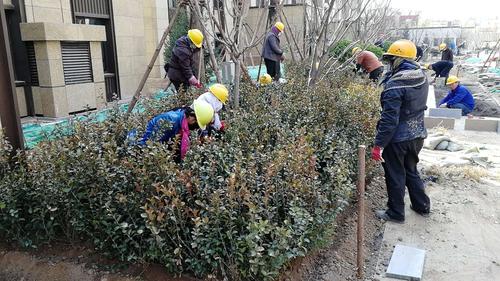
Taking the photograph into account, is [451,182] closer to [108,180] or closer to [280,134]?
[280,134]

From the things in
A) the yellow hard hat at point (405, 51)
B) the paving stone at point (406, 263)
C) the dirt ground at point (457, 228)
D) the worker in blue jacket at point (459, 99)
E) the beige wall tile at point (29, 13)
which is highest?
the beige wall tile at point (29, 13)

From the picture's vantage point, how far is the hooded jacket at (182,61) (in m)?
6.20

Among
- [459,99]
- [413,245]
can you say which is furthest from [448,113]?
[413,245]

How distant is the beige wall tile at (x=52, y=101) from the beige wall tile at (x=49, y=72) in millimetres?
107

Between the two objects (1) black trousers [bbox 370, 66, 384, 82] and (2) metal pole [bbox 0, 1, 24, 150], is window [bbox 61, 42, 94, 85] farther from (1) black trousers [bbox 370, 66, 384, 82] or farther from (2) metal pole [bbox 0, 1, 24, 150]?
(1) black trousers [bbox 370, 66, 384, 82]

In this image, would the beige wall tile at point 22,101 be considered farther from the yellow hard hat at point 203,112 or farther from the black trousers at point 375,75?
the black trousers at point 375,75

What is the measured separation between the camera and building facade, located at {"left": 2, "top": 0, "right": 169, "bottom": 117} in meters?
7.41

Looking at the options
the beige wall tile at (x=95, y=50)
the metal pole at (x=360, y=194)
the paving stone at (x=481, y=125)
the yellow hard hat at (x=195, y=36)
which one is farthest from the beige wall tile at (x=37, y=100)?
the paving stone at (x=481, y=125)

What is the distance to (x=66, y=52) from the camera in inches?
313

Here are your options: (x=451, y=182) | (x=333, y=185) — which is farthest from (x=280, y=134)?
(x=451, y=182)

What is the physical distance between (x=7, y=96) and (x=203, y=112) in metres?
1.60

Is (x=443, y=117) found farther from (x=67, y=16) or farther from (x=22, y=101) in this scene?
(x=22, y=101)

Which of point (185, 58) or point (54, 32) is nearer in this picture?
point (185, 58)

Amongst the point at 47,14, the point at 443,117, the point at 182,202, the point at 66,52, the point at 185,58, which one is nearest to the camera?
the point at 182,202
